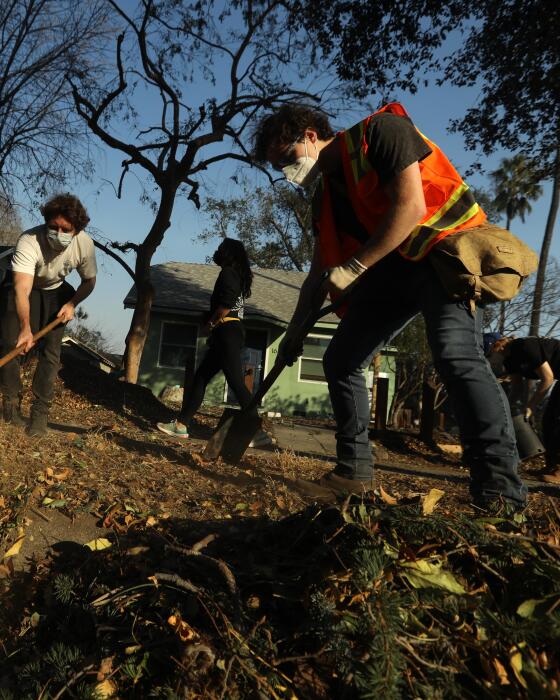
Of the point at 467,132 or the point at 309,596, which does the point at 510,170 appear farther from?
the point at 309,596

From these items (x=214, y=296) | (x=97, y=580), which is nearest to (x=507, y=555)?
(x=97, y=580)

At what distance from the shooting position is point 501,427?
2.37 meters

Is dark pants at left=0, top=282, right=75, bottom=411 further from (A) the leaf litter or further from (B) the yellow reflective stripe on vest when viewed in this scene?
(B) the yellow reflective stripe on vest

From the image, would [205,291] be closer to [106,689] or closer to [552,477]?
[552,477]

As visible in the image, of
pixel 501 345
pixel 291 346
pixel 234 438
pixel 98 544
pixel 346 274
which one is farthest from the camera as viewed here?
pixel 501 345

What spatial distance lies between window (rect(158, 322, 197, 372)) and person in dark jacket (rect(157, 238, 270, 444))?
14.3 m

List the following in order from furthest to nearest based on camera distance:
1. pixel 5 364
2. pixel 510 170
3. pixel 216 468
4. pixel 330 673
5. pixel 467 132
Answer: pixel 510 170
pixel 467 132
pixel 5 364
pixel 216 468
pixel 330 673

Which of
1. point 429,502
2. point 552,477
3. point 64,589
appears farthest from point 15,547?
point 552,477

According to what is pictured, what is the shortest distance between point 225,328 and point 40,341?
1889 mm

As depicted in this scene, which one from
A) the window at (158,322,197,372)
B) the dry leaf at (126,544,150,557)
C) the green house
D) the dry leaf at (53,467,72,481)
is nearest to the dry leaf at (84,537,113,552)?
the dry leaf at (126,544,150,557)

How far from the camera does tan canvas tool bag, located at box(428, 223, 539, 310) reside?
2361 millimetres

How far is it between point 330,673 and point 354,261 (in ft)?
5.84

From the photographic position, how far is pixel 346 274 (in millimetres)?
2658

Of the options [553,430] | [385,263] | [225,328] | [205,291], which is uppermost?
[205,291]
